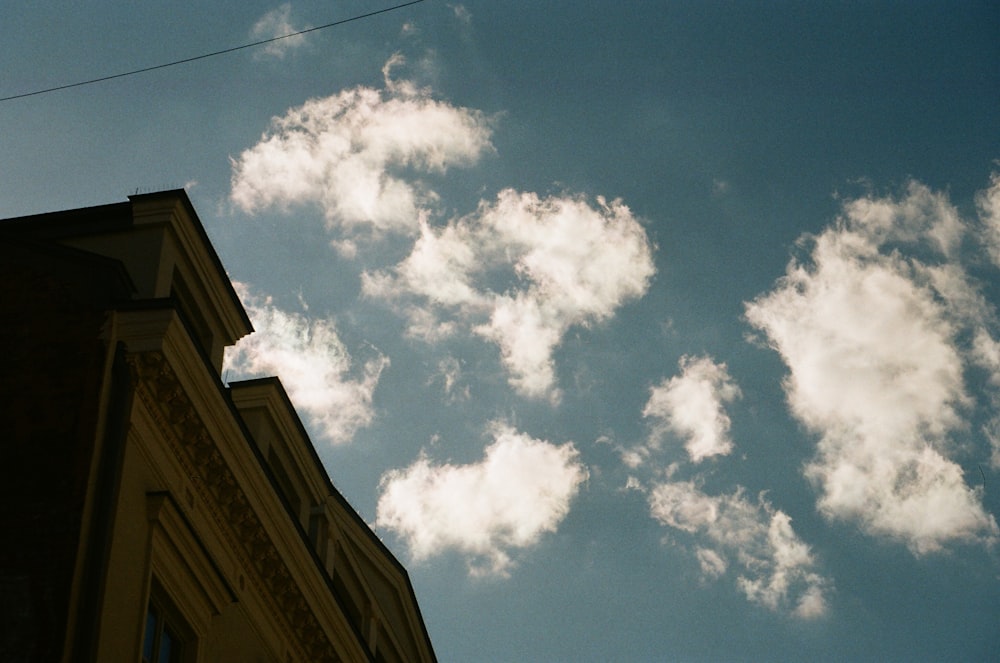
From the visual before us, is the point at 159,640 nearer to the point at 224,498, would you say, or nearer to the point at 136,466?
the point at 136,466

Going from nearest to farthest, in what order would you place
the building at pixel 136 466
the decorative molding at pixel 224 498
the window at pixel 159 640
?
the building at pixel 136 466
the window at pixel 159 640
the decorative molding at pixel 224 498

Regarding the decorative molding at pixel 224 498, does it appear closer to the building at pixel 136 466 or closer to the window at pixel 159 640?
the building at pixel 136 466

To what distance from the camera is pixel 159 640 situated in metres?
19.0

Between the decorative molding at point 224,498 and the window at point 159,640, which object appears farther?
the decorative molding at point 224,498

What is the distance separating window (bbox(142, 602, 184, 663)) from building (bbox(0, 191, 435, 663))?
0.09 feet

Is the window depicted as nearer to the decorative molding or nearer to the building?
the building

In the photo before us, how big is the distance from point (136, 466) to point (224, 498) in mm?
2808

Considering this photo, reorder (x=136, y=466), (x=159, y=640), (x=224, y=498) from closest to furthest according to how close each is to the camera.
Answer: (x=136, y=466), (x=159, y=640), (x=224, y=498)

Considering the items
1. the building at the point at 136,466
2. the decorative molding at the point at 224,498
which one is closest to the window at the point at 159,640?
the building at the point at 136,466

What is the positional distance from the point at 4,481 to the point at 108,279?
345 centimetres

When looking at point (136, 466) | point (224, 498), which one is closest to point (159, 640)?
point (136, 466)

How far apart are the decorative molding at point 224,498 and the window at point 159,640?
2.22 m

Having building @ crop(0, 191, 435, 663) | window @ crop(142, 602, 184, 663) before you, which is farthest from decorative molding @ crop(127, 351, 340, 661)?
window @ crop(142, 602, 184, 663)

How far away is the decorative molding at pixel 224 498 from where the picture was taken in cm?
1930
